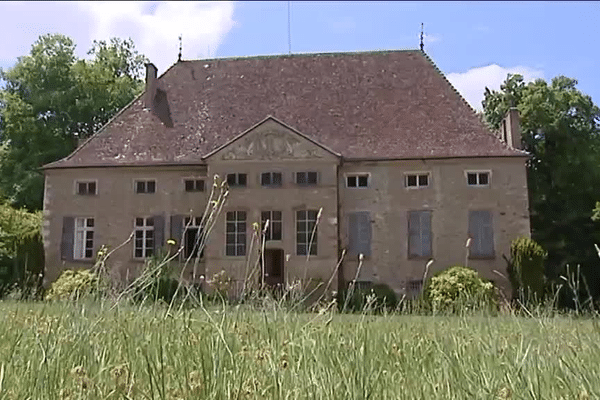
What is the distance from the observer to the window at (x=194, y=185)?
90.0 feet

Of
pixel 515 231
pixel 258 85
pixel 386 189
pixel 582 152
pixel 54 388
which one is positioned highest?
pixel 258 85

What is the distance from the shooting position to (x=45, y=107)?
3772cm

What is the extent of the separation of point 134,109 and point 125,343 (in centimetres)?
2802

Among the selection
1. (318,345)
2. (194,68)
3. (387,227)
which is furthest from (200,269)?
(318,345)

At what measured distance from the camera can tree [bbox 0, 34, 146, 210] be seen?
1412 inches

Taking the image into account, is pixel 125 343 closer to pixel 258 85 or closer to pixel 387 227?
pixel 387 227

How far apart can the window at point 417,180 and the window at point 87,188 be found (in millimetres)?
13156

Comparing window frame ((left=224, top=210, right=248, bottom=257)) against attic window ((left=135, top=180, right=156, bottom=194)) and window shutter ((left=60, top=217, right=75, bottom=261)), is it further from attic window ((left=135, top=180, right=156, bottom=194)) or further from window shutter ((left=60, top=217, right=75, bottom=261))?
window shutter ((left=60, top=217, right=75, bottom=261))

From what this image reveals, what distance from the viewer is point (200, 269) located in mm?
26953

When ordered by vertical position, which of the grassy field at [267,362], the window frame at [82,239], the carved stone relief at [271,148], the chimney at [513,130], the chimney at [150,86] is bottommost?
the grassy field at [267,362]

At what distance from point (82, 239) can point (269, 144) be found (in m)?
8.94

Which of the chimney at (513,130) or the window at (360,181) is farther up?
the chimney at (513,130)

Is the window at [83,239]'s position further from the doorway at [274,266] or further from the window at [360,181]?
the window at [360,181]

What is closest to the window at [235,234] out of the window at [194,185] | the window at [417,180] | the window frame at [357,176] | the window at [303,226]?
the window at [194,185]
